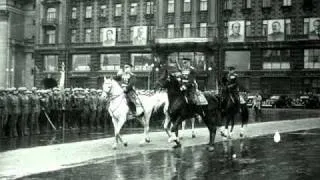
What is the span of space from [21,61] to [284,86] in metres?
43.4

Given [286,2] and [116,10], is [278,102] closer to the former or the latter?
[286,2]

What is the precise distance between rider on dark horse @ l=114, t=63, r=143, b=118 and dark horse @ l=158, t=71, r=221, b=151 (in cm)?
128

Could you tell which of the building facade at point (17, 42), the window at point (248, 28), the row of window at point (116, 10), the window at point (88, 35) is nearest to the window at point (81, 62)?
the window at point (88, 35)

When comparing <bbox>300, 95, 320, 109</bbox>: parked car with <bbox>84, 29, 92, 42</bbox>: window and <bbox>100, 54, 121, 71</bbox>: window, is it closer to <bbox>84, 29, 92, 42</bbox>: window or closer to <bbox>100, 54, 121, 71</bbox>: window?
<bbox>100, 54, 121, 71</bbox>: window

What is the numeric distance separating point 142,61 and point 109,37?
553cm

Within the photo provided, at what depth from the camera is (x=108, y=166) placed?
43.5 ft

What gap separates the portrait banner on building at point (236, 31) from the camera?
60.8 metres

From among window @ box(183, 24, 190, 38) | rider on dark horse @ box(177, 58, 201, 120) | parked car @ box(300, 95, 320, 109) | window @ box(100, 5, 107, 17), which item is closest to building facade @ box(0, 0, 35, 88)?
window @ box(100, 5, 107, 17)

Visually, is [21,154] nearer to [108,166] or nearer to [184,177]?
[108,166]

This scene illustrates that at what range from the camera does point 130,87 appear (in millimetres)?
18266

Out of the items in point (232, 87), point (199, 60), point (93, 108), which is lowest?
point (93, 108)

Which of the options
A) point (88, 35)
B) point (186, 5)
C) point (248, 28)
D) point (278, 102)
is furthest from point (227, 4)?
point (88, 35)

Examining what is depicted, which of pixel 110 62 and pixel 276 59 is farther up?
pixel 276 59

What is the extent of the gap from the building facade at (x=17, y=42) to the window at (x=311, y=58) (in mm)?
41339
